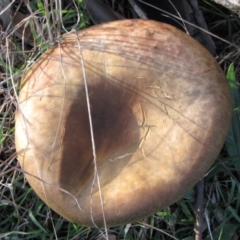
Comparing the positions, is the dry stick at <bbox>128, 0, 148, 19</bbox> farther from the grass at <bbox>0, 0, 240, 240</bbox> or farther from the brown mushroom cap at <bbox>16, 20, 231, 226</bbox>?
the brown mushroom cap at <bbox>16, 20, 231, 226</bbox>

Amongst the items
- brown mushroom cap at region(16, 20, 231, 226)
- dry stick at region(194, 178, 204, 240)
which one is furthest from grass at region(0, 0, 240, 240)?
brown mushroom cap at region(16, 20, 231, 226)

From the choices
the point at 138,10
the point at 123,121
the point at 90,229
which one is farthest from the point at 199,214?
the point at 138,10

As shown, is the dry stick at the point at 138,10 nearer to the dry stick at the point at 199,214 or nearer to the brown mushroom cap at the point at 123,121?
the brown mushroom cap at the point at 123,121

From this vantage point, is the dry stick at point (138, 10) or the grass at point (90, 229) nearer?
the grass at point (90, 229)

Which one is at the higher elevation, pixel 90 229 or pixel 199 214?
pixel 199 214

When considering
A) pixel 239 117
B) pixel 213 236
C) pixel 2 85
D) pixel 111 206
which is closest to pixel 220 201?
pixel 213 236

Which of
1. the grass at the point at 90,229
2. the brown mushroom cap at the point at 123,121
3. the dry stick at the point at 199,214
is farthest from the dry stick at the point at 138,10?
the dry stick at the point at 199,214

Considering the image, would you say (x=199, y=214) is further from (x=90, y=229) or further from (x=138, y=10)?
(x=138, y=10)
